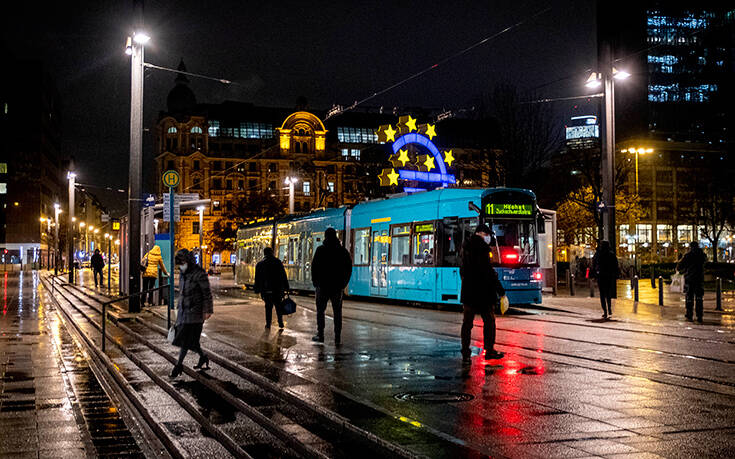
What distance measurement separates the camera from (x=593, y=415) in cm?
735

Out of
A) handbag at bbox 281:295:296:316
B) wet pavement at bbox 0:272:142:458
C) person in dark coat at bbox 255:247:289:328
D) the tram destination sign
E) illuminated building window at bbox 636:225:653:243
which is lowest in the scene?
wet pavement at bbox 0:272:142:458

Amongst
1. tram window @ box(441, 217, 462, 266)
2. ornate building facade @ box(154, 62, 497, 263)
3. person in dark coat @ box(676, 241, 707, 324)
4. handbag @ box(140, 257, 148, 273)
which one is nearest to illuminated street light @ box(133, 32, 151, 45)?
handbag @ box(140, 257, 148, 273)

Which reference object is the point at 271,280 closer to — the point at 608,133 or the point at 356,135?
the point at 608,133

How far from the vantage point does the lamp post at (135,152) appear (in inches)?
873

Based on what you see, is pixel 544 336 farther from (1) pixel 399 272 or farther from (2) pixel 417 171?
(2) pixel 417 171

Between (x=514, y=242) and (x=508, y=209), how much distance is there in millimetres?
944

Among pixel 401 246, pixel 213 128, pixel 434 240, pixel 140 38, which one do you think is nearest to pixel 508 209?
pixel 434 240

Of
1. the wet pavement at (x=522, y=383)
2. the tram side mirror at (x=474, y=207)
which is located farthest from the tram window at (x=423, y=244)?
the wet pavement at (x=522, y=383)

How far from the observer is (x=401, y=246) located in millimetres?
25016

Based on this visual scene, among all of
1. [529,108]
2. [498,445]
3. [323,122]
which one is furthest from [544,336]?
[323,122]

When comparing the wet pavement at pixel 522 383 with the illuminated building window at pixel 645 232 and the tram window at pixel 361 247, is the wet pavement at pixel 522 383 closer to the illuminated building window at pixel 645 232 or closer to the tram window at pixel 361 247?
the tram window at pixel 361 247

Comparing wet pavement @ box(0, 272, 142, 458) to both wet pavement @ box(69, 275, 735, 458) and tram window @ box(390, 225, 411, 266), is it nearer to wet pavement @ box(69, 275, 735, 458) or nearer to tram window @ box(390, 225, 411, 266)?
wet pavement @ box(69, 275, 735, 458)

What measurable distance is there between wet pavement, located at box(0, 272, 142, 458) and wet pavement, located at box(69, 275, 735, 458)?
198 centimetres

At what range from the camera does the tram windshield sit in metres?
22.0
